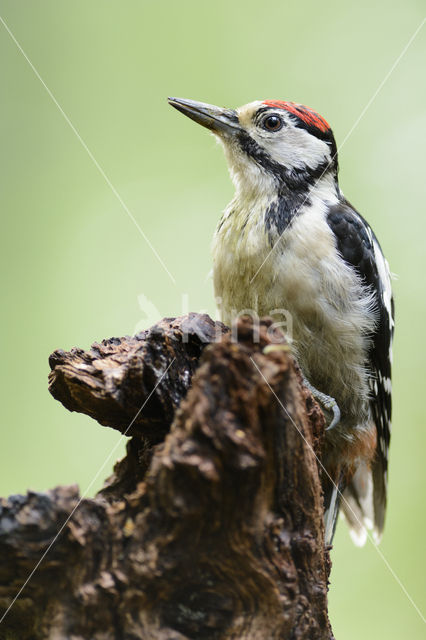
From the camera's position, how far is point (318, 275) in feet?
8.27

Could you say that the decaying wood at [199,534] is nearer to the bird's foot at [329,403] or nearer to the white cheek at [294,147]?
the bird's foot at [329,403]

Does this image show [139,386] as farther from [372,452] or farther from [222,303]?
[372,452]

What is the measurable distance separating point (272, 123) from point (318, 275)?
86cm

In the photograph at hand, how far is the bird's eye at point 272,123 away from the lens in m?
2.92

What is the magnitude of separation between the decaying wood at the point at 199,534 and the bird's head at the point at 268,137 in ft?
5.28

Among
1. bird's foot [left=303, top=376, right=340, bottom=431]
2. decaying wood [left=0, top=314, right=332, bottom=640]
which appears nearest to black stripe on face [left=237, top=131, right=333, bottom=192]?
bird's foot [left=303, top=376, right=340, bottom=431]

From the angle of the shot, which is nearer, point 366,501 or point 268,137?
point 268,137

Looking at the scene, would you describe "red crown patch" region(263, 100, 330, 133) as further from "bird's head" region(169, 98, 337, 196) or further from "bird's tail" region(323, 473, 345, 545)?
"bird's tail" region(323, 473, 345, 545)

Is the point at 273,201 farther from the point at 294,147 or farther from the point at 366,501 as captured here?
the point at 366,501

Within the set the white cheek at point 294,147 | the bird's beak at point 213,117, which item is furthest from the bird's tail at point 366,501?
the bird's beak at point 213,117

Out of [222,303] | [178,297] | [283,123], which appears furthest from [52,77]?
[222,303]

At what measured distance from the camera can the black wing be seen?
2.70 m

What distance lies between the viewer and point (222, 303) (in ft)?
9.16

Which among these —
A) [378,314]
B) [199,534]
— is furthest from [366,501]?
[199,534]
